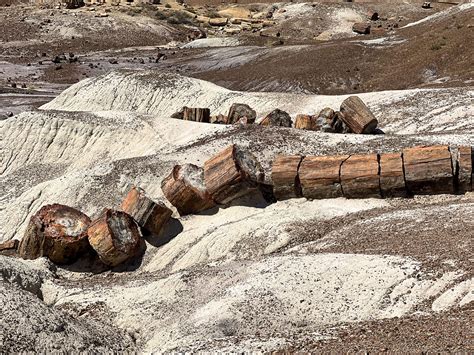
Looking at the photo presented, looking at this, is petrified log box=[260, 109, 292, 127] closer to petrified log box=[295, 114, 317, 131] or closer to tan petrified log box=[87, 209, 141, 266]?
petrified log box=[295, 114, 317, 131]

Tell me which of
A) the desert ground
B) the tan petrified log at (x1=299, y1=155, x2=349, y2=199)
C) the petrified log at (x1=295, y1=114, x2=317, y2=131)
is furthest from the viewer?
the petrified log at (x1=295, y1=114, x2=317, y2=131)

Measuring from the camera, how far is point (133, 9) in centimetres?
5734

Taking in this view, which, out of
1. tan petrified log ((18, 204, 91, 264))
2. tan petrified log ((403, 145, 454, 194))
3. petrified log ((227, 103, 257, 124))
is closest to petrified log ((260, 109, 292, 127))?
petrified log ((227, 103, 257, 124))

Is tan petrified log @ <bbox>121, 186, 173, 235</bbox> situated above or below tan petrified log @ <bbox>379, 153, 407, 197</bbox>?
below

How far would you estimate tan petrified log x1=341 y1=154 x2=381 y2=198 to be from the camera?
11.9 m

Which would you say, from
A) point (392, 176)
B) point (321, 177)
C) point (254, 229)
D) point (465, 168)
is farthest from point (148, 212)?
point (465, 168)

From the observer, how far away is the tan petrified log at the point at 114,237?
11.9 metres

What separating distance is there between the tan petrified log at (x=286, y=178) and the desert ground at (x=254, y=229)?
9.4 inches

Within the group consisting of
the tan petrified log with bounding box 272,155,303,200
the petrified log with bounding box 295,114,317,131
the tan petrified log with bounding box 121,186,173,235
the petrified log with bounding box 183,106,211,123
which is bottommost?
the petrified log with bounding box 183,106,211,123

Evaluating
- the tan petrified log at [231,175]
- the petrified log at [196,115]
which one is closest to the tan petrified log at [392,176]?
the tan petrified log at [231,175]

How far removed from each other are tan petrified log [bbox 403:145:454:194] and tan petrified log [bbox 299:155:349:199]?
127cm

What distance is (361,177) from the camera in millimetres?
11930

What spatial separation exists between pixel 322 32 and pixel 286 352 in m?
45.7

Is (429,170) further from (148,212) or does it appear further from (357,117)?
(148,212)
